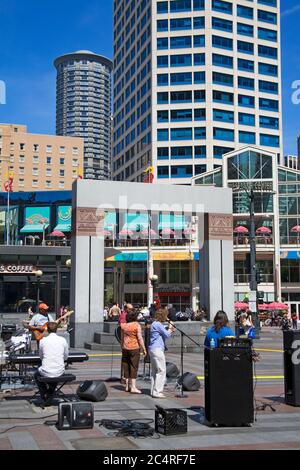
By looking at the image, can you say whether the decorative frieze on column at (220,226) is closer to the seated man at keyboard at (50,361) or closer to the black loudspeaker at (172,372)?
the black loudspeaker at (172,372)

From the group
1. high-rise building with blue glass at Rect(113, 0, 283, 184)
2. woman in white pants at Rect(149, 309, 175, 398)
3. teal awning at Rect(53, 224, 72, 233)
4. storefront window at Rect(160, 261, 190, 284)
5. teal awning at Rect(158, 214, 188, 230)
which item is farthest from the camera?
high-rise building with blue glass at Rect(113, 0, 283, 184)

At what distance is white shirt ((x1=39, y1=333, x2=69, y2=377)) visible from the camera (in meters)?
10.4

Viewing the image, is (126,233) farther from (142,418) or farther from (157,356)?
(142,418)

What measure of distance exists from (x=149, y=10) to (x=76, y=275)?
72.8m

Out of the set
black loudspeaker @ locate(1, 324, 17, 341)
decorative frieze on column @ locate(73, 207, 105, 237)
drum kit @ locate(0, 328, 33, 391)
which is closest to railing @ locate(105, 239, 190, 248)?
decorative frieze on column @ locate(73, 207, 105, 237)

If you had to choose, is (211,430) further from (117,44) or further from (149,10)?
(117,44)

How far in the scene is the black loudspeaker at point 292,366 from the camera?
1065cm

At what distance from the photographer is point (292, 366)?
10.7m

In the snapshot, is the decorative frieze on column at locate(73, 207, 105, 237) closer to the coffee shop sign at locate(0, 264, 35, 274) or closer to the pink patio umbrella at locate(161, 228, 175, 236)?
the coffee shop sign at locate(0, 264, 35, 274)

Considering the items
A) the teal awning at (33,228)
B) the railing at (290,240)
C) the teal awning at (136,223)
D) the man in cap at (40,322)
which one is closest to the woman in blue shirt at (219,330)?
the man in cap at (40,322)

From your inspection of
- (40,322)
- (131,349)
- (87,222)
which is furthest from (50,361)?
(87,222)

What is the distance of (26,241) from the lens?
82.4 meters

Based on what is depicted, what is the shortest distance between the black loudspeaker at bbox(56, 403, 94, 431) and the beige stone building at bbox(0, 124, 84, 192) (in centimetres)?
13003
